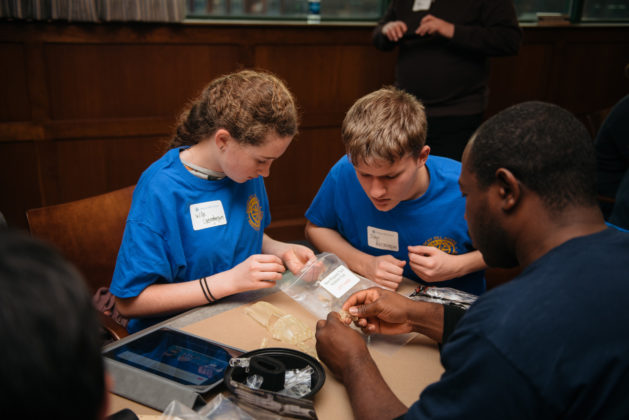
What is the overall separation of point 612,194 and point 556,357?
248cm

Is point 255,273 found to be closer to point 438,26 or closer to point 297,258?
point 297,258

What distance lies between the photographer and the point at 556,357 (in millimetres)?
771

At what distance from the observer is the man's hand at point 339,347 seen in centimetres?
116

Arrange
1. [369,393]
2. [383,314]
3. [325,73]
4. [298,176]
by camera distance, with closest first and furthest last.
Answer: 1. [369,393]
2. [383,314]
3. [325,73]
4. [298,176]

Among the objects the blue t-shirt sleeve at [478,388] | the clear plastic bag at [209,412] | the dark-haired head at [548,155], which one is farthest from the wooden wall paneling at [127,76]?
the blue t-shirt sleeve at [478,388]

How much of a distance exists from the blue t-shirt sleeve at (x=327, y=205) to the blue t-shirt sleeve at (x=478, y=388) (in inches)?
44.9

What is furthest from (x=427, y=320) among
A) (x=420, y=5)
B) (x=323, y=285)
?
(x=420, y=5)

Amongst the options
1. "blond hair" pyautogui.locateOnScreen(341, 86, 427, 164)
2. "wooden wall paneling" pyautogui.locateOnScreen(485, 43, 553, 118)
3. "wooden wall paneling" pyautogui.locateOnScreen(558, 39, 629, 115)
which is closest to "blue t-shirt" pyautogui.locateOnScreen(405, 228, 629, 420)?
"blond hair" pyautogui.locateOnScreen(341, 86, 427, 164)

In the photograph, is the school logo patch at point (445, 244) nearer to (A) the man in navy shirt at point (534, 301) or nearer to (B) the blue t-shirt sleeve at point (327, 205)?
(B) the blue t-shirt sleeve at point (327, 205)

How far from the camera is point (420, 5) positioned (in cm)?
312

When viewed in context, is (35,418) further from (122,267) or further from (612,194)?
(612,194)

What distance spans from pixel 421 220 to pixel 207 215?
0.76 m

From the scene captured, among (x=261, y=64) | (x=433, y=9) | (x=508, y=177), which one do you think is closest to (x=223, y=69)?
(x=261, y=64)

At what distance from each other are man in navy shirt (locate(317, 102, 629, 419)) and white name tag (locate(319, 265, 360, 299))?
0.35 m
